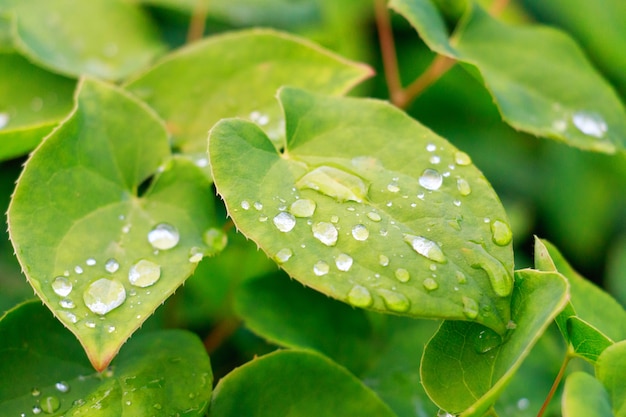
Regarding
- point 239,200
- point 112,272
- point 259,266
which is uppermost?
point 239,200

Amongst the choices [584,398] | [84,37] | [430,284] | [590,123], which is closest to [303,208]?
[430,284]

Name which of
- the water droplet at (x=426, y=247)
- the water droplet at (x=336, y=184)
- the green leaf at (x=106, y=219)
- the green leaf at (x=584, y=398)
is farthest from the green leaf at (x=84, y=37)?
the green leaf at (x=584, y=398)

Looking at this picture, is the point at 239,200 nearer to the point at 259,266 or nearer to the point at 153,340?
the point at 153,340

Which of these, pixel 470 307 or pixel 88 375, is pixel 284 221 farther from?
pixel 88 375

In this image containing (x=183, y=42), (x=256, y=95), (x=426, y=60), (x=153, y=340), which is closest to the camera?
(x=153, y=340)

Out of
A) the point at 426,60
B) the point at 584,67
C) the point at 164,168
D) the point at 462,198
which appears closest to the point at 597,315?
the point at 462,198

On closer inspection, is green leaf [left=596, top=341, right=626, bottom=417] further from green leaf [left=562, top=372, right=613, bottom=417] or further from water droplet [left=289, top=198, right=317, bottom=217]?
water droplet [left=289, top=198, right=317, bottom=217]

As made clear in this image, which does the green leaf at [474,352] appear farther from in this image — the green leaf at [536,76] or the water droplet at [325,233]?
the green leaf at [536,76]
